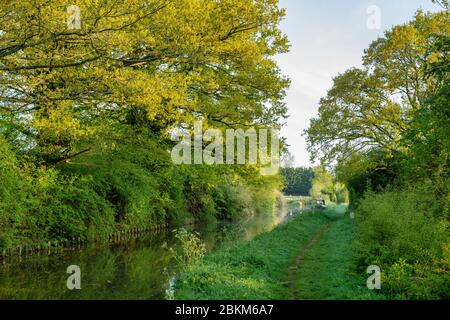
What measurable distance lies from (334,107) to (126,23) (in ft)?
72.1

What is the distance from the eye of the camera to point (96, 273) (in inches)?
545

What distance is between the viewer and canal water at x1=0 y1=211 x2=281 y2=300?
36.9 feet

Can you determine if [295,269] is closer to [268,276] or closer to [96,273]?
[268,276]

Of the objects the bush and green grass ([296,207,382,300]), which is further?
green grass ([296,207,382,300])

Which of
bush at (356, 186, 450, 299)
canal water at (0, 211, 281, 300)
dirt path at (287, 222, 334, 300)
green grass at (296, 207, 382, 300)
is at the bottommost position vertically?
canal water at (0, 211, 281, 300)

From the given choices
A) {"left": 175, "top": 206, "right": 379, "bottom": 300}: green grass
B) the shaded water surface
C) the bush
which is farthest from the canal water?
the bush

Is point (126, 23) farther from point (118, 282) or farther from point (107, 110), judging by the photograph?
point (107, 110)

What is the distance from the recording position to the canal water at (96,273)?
11.2 meters

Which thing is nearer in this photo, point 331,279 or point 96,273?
point 331,279

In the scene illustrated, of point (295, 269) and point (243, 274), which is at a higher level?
point (243, 274)

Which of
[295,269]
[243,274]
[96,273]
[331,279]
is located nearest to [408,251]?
[331,279]

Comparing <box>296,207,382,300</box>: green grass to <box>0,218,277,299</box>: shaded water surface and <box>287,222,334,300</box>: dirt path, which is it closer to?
<box>287,222,334,300</box>: dirt path
